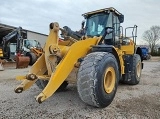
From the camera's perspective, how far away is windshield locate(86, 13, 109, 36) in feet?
18.1

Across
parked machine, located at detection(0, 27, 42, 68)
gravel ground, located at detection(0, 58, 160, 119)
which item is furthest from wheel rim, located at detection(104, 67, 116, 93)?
parked machine, located at detection(0, 27, 42, 68)

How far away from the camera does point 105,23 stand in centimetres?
556

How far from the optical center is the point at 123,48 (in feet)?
19.9

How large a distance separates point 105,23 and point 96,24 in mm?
291

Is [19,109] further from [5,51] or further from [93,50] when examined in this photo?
[5,51]

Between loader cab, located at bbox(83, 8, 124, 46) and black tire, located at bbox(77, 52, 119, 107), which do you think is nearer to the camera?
black tire, located at bbox(77, 52, 119, 107)

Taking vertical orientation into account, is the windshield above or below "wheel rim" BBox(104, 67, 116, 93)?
above

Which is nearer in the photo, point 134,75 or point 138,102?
point 138,102

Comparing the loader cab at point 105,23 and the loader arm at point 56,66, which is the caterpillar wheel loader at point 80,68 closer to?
the loader arm at point 56,66

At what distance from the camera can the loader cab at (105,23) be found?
5523mm

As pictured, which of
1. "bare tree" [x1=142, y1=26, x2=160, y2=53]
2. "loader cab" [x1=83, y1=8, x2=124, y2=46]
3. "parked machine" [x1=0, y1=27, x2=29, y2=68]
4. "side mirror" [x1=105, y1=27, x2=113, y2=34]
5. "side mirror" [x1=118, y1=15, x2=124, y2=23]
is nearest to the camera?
"side mirror" [x1=105, y1=27, x2=113, y2=34]

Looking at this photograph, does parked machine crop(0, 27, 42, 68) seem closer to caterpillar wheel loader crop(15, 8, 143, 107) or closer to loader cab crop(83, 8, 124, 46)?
loader cab crop(83, 8, 124, 46)

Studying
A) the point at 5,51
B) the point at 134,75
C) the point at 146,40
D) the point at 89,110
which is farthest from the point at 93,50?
the point at 146,40

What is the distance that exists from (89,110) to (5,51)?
564 inches
